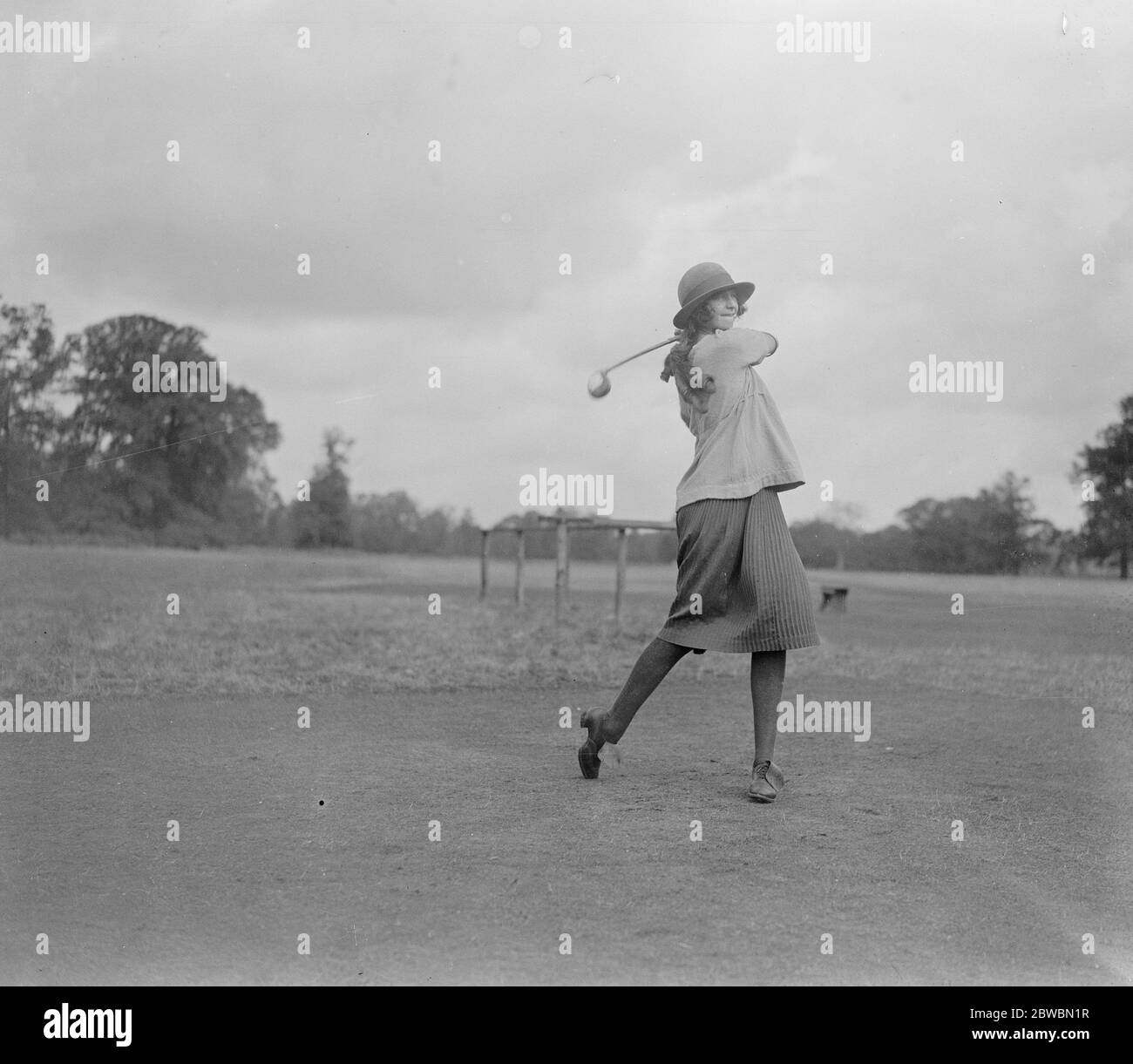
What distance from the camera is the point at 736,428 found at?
5.01 metres

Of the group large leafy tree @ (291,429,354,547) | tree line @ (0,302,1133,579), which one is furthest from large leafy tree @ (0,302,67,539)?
large leafy tree @ (291,429,354,547)

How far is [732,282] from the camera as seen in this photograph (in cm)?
512

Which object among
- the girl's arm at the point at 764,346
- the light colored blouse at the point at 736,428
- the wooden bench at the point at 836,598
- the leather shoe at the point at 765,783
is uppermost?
the girl's arm at the point at 764,346

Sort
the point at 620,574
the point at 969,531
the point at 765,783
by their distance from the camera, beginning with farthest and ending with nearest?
1. the point at 969,531
2. the point at 620,574
3. the point at 765,783

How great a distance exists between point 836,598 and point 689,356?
53.9 ft

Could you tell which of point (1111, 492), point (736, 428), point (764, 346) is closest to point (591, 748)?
point (736, 428)

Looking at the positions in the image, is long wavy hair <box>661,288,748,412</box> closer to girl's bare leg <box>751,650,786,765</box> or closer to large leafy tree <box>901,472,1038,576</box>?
girl's bare leg <box>751,650,786,765</box>

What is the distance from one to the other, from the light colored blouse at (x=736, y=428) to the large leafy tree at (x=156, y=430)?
26.4ft

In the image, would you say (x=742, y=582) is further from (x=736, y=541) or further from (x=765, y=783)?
(x=765, y=783)

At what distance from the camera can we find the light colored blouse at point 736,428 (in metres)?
4.96

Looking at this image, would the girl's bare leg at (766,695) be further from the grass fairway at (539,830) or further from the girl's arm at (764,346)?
the girl's arm at (764,346)

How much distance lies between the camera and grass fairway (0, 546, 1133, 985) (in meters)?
3.07

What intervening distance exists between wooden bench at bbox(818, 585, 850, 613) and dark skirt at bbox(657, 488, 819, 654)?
1577 cm

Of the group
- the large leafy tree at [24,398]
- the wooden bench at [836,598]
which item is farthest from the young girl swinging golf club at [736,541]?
the wooden bench at [836,598]
